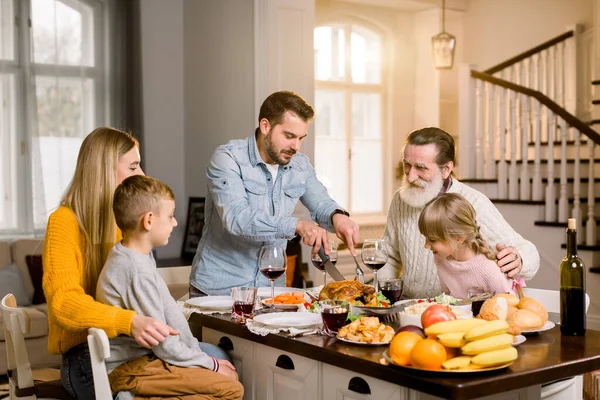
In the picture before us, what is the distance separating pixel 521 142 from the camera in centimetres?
695

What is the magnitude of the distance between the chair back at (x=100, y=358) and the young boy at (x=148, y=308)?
3.2 inches

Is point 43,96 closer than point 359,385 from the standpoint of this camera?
No

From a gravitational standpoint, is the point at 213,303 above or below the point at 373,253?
below

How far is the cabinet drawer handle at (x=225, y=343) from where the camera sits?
2538 mm

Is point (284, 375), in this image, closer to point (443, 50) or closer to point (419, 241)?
point (419, 241)

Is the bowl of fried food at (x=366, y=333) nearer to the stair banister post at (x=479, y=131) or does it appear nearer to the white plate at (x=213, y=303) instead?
the white plate at (x=213, y=303)

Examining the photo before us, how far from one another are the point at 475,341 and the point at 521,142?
5473 mm

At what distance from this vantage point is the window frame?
8836 mm

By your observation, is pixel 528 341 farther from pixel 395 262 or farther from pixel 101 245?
pixel 101 245

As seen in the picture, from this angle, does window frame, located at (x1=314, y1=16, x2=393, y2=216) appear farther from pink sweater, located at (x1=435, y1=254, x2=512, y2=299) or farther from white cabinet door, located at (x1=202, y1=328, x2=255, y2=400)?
white cabinet door, located at (x1=202, y1=328, x2=255, y2=400)

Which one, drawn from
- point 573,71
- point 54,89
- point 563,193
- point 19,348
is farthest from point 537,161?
point 19,348

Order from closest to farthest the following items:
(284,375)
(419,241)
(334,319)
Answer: (334,319)
(284,375)
(419,241)

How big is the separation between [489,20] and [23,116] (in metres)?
5.61

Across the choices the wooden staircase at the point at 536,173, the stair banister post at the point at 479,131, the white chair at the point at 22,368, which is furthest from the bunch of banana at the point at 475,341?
the stair banister post at the point at 479,131
